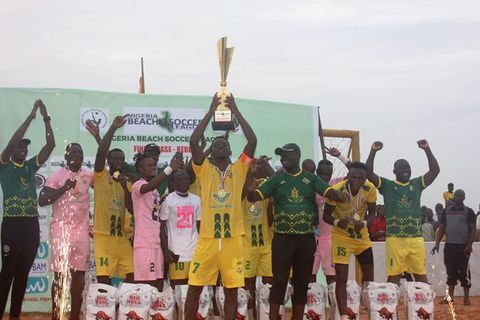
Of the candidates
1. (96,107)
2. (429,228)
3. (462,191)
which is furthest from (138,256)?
(429,228)

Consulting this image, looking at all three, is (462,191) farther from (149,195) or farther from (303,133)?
(149,195)

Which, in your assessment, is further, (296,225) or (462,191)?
(462,191)

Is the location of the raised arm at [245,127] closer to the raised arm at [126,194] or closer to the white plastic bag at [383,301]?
the raised arm at [126,194]

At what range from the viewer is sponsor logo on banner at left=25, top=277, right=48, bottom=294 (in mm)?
12852

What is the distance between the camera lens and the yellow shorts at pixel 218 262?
862cm

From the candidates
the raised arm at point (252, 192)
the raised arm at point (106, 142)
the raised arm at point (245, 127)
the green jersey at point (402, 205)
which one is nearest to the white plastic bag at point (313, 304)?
the green jersey at point (402, 205)

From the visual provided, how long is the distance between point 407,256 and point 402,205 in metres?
0.68

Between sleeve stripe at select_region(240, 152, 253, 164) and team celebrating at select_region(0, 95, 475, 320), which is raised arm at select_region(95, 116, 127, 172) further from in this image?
sleeve stripe at select_region(240, 152, 253, 164)

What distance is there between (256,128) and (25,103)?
3931mm

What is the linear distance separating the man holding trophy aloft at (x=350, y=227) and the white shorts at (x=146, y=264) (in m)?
2.24

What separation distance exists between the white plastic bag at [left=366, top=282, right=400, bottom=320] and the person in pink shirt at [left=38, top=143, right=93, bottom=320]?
360cm

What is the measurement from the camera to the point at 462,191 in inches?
626

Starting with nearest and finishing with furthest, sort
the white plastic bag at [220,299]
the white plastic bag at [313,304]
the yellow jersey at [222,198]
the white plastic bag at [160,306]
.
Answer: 1. the yellow jersey at [222,198]
2. the white plastic bag at [160,306]
3. the white plastic bag at [220,299]
4. the white plastic bag at [313,304]

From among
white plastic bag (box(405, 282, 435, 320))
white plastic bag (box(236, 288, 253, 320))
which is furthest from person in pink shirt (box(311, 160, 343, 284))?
white plastic bag (box(236, 288, 253, 320))
